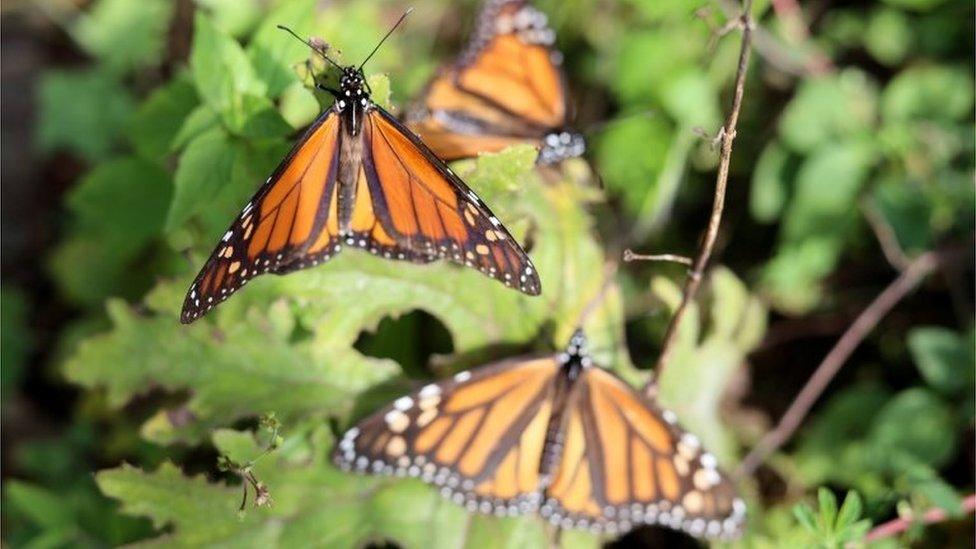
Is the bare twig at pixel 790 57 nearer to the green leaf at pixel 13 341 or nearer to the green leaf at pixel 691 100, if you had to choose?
the green leaf at pixel 691 100

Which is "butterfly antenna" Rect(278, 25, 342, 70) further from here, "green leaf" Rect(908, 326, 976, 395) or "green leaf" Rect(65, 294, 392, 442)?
"green leaf" Rect(908, 326, 976, 395)

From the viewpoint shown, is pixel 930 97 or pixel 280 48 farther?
pixel 930 97

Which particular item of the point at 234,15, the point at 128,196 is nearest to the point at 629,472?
the point at 128,196

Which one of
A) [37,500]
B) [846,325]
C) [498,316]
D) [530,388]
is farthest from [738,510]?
[37,500]

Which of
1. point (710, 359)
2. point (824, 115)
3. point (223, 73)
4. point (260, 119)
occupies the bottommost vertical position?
point (710, 359)

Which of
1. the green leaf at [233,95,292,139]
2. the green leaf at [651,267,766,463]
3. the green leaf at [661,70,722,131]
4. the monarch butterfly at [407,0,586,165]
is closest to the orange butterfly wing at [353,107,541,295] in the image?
the green leaf at [233,95,292,139]

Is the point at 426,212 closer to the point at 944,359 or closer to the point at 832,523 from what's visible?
the point at 832,523

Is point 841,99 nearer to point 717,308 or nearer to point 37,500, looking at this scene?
point 717,308
